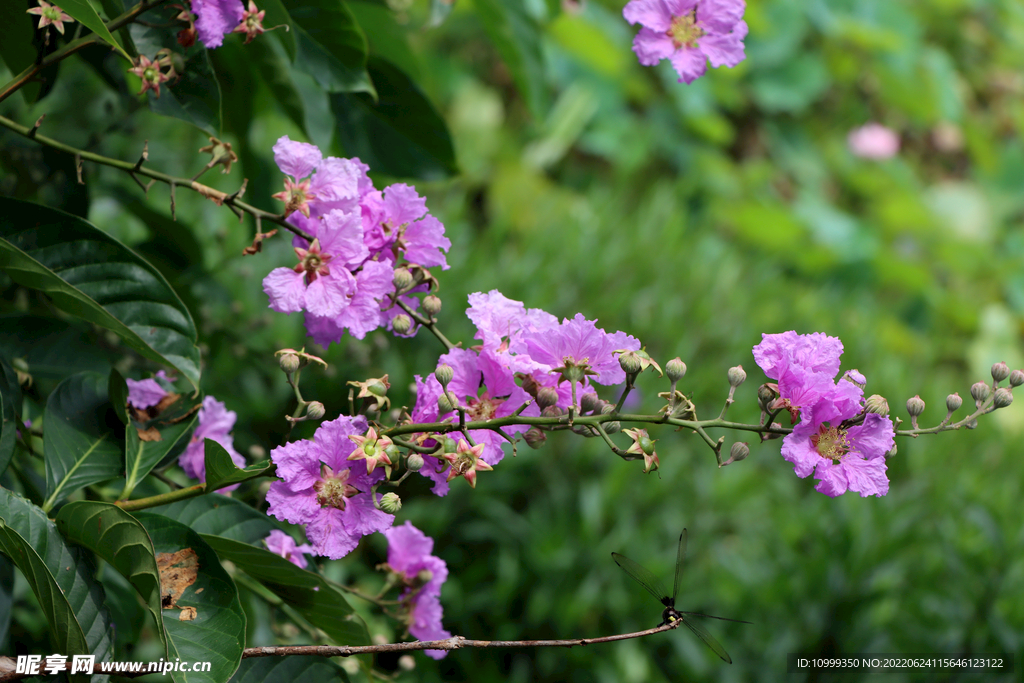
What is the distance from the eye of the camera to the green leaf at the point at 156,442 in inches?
25.3

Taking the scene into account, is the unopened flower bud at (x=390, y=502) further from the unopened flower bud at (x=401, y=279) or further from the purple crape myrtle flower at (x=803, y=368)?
the purple crape myrtle flower at (x=803, y=368)

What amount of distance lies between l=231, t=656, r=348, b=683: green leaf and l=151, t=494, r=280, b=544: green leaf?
12 cm

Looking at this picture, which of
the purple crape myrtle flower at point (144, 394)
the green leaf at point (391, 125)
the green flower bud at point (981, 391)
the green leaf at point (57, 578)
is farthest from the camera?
the green leaf at point (391, 125)

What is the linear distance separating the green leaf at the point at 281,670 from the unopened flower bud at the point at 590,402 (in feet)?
0.93

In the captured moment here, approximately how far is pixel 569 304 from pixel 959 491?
1.20 meters

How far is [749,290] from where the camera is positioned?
288cm

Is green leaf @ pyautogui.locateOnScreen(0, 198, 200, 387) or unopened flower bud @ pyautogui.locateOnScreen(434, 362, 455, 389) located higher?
unopened flower bud @ pyautogui.locateOnScreen(434, 362, 455, 389)

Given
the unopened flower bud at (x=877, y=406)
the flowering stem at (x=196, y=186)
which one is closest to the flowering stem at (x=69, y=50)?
the flowering stem at (x=196, y=186)

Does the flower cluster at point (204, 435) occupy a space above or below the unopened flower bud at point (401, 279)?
below

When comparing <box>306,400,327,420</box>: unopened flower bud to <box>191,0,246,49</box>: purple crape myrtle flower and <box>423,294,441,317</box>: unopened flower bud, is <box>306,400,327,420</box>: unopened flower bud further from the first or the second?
<box>191,0,246,49</box>: purple crape myrtle flower

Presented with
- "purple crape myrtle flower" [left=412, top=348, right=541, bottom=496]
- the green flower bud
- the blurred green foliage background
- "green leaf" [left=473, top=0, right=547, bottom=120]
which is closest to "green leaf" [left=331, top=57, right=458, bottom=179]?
the blurred green foliage background

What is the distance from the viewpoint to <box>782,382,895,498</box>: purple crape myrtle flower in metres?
0.55

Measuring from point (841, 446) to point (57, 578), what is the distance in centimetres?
56

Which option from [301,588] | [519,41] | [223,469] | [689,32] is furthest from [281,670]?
[519,41]
